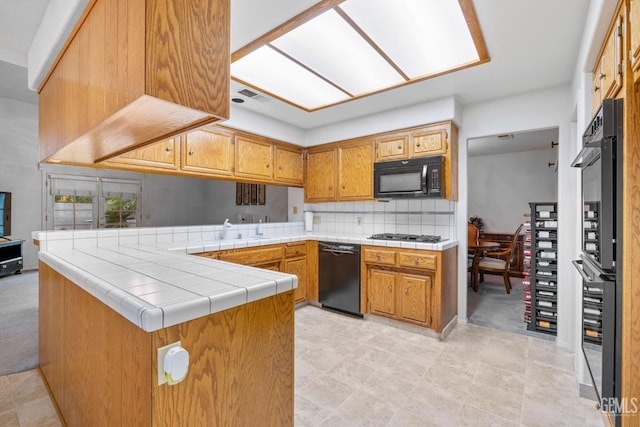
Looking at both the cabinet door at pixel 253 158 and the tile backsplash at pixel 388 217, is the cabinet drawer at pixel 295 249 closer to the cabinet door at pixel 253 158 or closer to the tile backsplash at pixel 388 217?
the tile backsplash at pixel 388 217

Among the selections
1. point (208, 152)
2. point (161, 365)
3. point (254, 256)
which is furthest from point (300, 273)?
point (161, 365)

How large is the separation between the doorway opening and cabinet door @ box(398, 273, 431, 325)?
1.61m

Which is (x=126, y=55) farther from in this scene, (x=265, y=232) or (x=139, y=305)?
(x=265, y=232)

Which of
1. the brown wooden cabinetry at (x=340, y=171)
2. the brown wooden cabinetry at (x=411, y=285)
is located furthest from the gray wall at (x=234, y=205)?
the brown wooden cabinetry at (x=411, y=285)

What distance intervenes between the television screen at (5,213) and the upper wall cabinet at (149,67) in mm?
5623

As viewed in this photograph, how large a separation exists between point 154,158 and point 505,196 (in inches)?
246

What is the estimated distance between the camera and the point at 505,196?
240 inches

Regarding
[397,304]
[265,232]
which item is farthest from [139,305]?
[265,232]

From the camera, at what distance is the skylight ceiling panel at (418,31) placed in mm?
1677

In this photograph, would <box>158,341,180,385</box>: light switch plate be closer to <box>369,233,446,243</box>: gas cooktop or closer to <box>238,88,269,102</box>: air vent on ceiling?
<box>238,88,269,102</box>: air vent on ceiling

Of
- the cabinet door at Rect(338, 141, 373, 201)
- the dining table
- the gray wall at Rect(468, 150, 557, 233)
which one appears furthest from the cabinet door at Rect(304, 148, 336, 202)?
the gray wall at Rect(468, 150, 557, 233)

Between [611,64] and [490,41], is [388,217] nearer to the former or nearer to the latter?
[490,41]

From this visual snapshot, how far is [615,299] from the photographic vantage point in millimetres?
1310

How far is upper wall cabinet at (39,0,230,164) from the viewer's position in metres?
0.91
